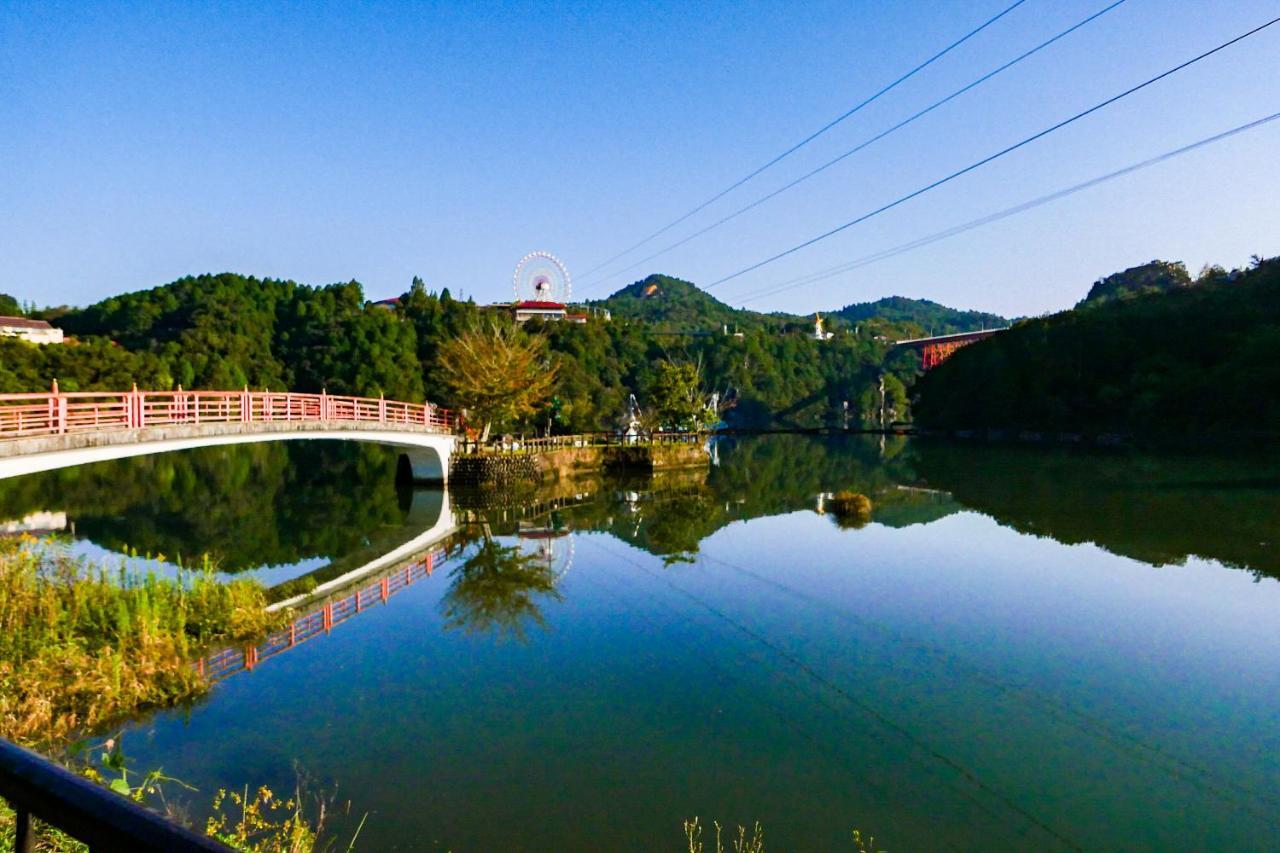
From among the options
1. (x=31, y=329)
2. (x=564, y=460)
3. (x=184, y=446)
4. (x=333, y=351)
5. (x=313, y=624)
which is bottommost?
(x=313, y=624)

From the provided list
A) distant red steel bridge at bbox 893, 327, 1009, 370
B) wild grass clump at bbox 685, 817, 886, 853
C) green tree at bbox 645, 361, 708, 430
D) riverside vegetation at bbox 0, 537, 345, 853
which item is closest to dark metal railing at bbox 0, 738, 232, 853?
riverside vegetation at bbox 0, 537, 345, 853

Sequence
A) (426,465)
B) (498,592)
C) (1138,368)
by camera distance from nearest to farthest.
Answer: (498,592) < (426,465) < (1138,368)

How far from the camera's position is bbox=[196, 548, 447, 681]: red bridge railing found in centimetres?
1220

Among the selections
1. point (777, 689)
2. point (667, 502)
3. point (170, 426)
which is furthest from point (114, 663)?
point (667, 502)

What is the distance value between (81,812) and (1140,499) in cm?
3583

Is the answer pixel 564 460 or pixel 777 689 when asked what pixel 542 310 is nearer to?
pixel 564 460

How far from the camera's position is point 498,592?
17734 millimetres

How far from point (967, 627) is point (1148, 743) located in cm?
489

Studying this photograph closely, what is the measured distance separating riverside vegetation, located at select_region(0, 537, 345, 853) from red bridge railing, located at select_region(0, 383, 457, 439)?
11.3ft

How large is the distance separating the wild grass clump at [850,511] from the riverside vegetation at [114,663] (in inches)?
741

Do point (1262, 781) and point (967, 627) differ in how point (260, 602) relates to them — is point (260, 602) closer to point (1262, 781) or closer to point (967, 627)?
point (967, 627)

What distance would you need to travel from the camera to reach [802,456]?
6184cm

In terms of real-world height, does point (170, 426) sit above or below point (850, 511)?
above

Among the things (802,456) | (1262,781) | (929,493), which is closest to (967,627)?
(1262,781)
